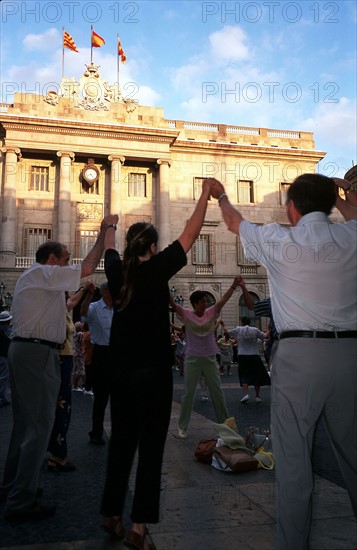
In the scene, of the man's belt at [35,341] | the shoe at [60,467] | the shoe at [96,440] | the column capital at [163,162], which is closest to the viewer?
the man's belt at [35,341]

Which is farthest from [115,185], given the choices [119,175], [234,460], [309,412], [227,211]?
[309,412]

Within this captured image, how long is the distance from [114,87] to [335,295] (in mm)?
32035

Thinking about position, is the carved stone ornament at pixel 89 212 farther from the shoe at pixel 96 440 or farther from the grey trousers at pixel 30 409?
the grey trousers at pixel 30 409

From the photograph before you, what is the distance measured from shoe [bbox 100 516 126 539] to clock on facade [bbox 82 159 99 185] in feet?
93.9

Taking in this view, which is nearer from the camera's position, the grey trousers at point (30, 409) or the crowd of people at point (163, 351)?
the crowd of people at point (163, 351)

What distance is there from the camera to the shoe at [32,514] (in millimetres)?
3109

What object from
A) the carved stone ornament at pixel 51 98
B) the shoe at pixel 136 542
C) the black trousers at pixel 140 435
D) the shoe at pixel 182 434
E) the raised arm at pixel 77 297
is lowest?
the shoe at pixel 182 434

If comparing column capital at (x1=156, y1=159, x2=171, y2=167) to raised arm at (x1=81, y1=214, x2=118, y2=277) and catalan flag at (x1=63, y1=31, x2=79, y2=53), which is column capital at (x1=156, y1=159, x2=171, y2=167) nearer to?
catalan flag at (x1=63, y1=31, x2=79, y2=53)

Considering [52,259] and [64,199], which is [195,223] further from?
[64,199]

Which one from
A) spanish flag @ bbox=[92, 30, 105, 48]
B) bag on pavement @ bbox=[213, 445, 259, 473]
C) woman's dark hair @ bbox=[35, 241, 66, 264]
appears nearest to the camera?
woman's dark hair @ bbox=[35, 241, 66, 264]

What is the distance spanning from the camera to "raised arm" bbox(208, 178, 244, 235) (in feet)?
8.02

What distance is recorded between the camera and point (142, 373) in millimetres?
2678

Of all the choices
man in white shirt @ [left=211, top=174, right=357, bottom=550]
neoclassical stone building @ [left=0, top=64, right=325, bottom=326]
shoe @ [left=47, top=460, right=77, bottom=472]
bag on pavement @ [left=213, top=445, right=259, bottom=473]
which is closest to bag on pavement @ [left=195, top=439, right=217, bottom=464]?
bag on pavement @ [left=213, top=445, right=259, bottom=473]

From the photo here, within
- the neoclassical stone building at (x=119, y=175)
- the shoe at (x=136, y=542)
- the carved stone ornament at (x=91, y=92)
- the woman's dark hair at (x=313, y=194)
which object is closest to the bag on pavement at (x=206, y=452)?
the shoe at (x=136, y=542)
